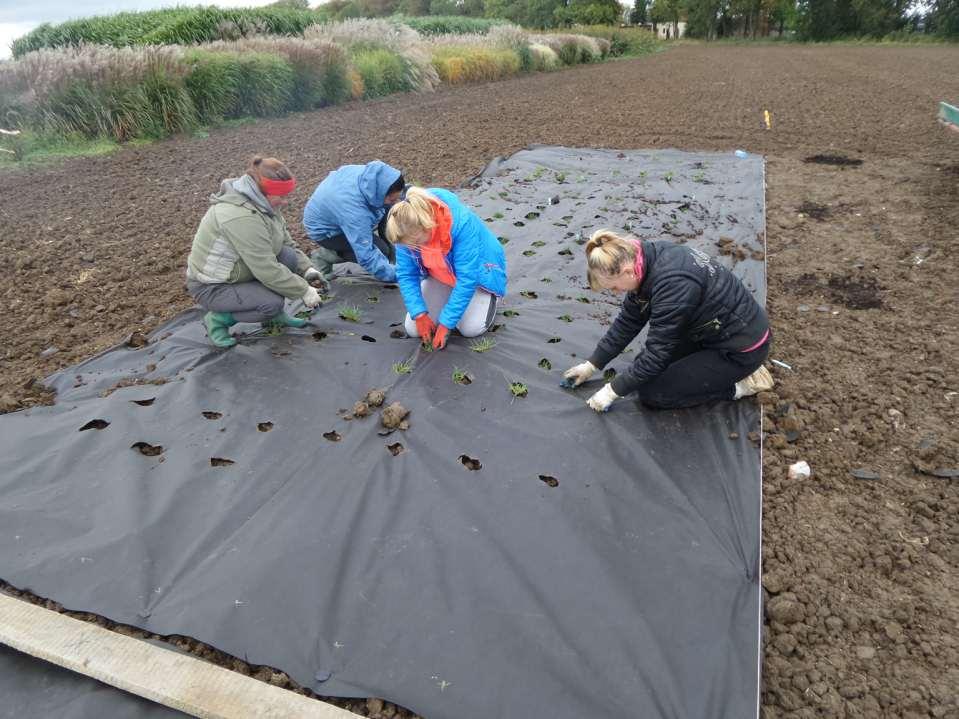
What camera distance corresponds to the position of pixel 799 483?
2619mm

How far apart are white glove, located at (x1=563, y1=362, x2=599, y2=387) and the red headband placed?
1.90m

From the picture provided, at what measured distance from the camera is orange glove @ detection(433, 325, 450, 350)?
11.1 feet

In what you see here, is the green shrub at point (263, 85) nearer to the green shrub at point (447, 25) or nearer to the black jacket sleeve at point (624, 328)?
the black jacket sleeve at point (624, 328)

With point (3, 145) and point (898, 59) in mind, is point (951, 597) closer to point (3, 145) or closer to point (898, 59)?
point (3, 145)

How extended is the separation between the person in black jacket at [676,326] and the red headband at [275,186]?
1825 millimetres

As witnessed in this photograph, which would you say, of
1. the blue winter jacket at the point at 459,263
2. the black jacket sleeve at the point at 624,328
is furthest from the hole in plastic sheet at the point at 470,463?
the blue winter jacket at the point at 459,263

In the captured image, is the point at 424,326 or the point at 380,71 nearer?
the point at 424,326

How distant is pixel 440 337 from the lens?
341 cm

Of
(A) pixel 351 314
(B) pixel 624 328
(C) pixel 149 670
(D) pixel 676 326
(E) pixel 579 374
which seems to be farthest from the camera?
(A) pixel 351 314

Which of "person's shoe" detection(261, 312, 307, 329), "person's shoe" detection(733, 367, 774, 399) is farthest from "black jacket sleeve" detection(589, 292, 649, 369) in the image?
"person's shoe" detection(261, 312, 307, 329)

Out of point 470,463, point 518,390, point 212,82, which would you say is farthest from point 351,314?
point 212,82

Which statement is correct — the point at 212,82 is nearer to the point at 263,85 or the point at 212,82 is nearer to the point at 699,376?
the point at 263,85

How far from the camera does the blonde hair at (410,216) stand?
117 inches

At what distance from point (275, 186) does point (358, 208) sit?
29.6 inches
